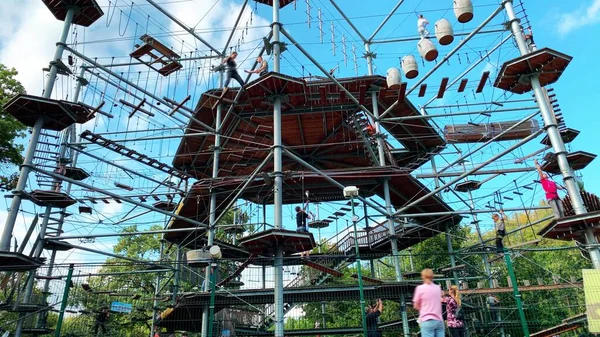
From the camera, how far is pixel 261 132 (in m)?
23.7

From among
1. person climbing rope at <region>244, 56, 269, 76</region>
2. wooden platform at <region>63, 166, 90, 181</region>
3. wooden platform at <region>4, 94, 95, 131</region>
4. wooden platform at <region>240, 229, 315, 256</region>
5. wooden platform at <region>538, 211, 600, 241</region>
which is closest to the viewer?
wooden platform at <region>538, 211, 600, 241</region>

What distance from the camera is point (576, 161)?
1894cm

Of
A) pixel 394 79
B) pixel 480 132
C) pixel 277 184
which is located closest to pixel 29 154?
pixel 277 184

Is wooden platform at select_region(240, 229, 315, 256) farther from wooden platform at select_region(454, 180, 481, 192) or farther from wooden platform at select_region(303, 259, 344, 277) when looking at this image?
wooden platform at select_region(454, 180, 481, 192)

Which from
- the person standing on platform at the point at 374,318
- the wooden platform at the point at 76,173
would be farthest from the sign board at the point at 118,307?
the person standing on platform at the point at 374,318

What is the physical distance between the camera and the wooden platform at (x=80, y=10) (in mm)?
17484

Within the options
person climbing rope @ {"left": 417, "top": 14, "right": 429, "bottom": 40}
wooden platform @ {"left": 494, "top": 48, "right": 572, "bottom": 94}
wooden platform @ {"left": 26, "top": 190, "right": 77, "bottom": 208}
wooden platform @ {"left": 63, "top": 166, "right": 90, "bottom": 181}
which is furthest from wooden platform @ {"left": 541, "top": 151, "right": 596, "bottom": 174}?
wooden platform @ {"left": 63, "top": 166, "right": 90, "bottom": 181}

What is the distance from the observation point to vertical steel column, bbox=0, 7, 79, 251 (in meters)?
13.3

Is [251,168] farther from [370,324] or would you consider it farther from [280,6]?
[370,324]

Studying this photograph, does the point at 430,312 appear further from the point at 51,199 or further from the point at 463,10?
the point at 51,199

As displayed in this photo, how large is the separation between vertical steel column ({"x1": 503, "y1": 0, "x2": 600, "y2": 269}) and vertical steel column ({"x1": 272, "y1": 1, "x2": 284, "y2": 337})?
873 cm

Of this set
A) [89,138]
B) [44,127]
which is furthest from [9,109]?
[89,138]

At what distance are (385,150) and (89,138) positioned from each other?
1429cm

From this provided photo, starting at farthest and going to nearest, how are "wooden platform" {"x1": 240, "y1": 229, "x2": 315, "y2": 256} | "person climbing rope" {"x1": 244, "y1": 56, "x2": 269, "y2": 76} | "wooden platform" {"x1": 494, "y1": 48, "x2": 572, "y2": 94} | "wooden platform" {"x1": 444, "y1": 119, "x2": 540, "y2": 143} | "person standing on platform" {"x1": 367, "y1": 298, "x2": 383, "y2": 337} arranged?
"wooden platform" {"x1": 444, "y1": 119, "x2": 540, "y2": 143}, "person climbing rope" {"x1": 244, "y1": 56, "x2": 269, "y2": 76}, "wooden platform" {"x1": 240, "y1": 229, "x2": 315, "y2": 256}, "wooden platform" {"x1": 494, "y1": 48, "x2": 572, "y2": 94}, "person standing on platform" {"x1": 367, "y1": 298, "x2": 383, "y2": 337}
